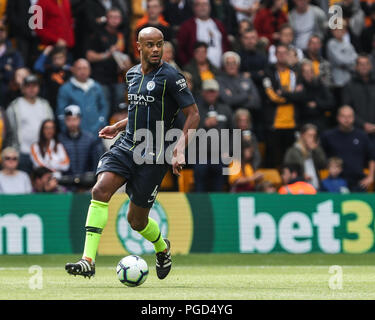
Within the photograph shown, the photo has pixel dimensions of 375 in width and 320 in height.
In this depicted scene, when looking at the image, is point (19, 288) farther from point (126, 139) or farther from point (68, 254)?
point (68, 254)

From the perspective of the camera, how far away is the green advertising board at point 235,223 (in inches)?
615

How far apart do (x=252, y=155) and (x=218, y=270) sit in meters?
4.42

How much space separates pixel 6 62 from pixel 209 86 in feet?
11.8

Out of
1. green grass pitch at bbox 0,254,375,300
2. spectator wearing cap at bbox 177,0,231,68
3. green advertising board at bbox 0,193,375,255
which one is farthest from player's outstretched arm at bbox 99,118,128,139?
spectator wearing cap at bbox 177,0,231,68

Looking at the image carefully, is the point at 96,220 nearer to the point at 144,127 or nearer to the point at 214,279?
the point at 144,127

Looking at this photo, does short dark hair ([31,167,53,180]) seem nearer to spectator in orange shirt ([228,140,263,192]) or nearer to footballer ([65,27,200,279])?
spectator in orange shirt ([228,140,263,192])

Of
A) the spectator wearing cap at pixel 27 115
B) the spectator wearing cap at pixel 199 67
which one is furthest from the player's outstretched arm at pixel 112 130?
the spectator wearing cap at pixel 199 67

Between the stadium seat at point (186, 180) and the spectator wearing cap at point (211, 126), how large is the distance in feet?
1.83

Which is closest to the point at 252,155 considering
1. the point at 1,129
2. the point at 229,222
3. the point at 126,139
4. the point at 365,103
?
the point at 229,222

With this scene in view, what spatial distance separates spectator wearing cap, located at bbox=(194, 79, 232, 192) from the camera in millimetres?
16516

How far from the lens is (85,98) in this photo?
55.2ft

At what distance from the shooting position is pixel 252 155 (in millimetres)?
17156

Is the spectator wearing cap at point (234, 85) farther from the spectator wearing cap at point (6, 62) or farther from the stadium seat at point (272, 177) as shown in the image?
the spectator wearing cap at point (6, 62)

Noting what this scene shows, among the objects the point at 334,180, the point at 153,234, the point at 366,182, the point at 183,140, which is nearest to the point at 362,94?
the point at 366,182
